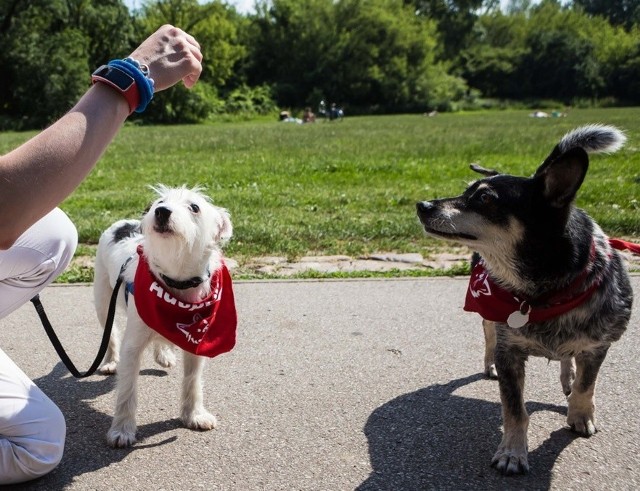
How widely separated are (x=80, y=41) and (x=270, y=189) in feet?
142

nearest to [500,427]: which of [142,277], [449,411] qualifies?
[449,411]

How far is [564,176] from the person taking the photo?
9.18 ft

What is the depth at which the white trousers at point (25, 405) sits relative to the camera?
2.75 m

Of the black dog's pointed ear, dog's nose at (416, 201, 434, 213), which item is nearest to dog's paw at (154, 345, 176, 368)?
dog's nose at (416, 201, 434, 213)

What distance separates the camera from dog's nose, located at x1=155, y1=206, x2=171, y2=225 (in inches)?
125

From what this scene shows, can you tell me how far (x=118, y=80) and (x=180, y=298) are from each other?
63.8 inches

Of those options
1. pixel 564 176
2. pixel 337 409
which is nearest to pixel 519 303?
pixel 564 176

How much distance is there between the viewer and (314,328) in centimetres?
475

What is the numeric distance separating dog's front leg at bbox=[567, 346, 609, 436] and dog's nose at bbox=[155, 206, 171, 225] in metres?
2.14

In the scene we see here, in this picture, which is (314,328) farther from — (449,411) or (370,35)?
(370,35)

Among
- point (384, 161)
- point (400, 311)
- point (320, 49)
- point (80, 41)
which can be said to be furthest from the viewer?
point (320, 49)

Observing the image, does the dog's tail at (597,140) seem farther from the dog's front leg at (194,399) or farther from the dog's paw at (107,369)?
the dog's paw at (107,369)

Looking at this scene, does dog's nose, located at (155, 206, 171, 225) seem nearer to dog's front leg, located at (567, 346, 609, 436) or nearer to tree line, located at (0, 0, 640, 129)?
dog's front leg, located at (567, 346, 609, 436)

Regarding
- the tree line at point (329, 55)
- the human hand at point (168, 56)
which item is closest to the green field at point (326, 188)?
the human hand at point (168, 56)
